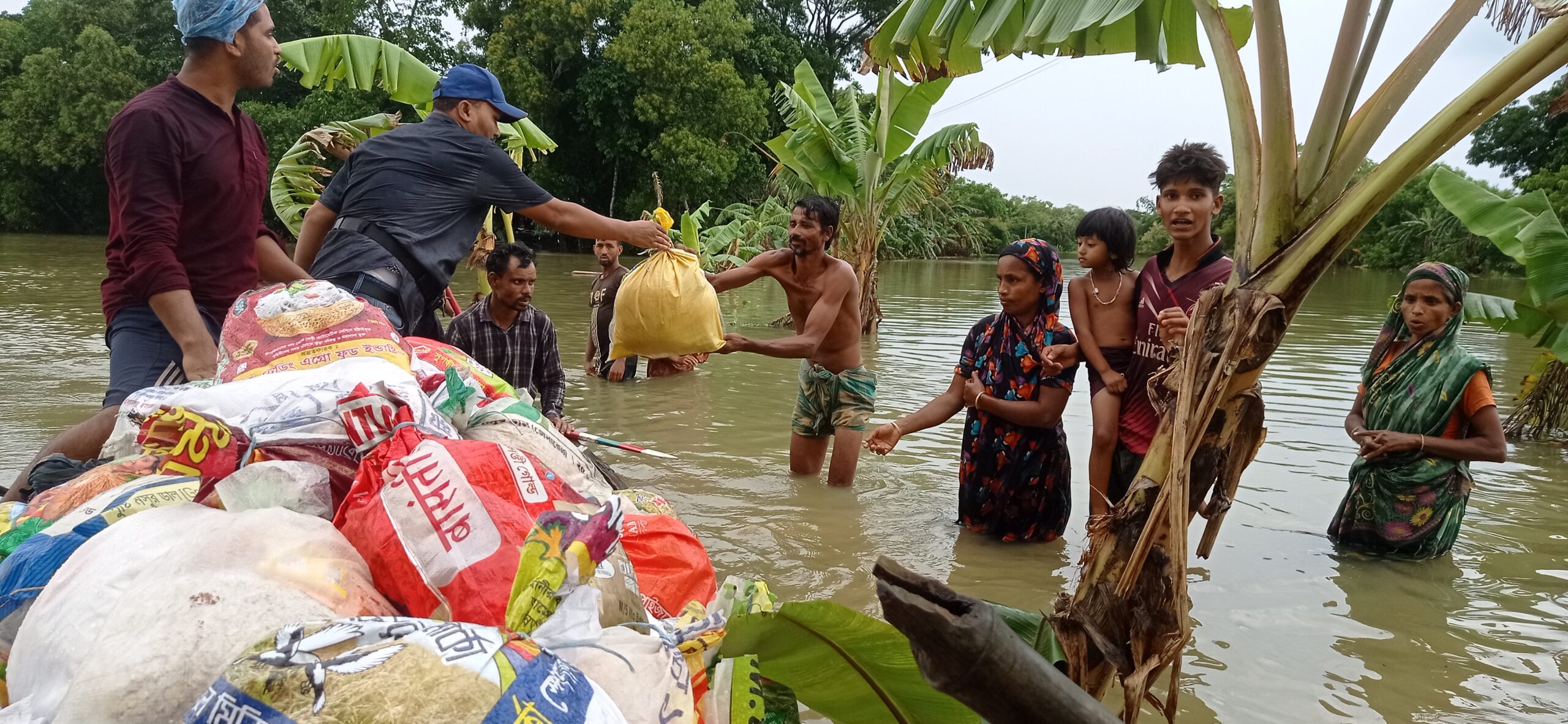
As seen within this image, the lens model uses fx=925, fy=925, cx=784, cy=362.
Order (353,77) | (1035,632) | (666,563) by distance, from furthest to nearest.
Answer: (353,77)
(666,563)
(1035,632)

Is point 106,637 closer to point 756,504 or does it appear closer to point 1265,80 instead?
point 1265,80

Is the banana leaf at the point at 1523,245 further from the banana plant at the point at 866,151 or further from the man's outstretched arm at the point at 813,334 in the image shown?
the banana plant at the point at 866,151

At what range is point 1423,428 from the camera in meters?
3.71

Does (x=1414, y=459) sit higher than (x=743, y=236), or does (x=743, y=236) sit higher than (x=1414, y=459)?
(x=743, y=236)

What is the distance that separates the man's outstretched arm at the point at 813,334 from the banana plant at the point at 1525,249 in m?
3.25

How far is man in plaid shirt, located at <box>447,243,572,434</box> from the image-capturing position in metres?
4.70


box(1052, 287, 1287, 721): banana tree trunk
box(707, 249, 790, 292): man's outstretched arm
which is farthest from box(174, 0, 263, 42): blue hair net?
box(1052, 287, 1287, 721): banana tree trunk

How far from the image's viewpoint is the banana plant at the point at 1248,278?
167cm

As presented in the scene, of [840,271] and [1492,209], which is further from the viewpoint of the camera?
[1492,209]

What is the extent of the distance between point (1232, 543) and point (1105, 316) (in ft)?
4.79

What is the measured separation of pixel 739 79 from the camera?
25234 millimetres

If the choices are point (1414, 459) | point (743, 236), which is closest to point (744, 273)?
point (1414, 459)

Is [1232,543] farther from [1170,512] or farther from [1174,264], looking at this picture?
[1170,512]

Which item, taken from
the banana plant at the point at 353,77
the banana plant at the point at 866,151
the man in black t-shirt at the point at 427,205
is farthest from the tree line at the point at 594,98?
the man in black t-shirt at the point at 427,205
